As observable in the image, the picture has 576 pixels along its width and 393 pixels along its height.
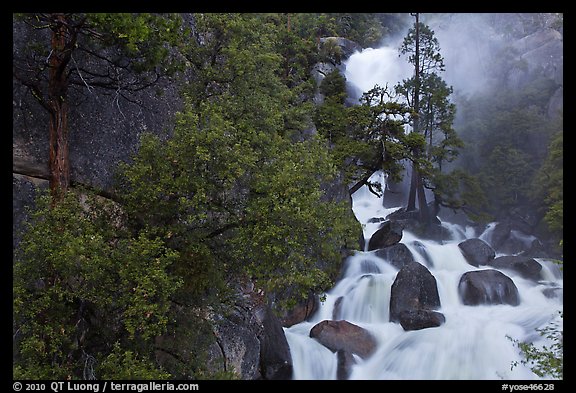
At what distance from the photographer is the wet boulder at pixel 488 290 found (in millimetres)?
19422

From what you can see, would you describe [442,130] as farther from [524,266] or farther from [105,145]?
[105,145]

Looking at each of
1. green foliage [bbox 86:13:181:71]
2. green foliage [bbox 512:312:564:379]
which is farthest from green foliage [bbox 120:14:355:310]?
green foliage [bbox 512:312:564:379]

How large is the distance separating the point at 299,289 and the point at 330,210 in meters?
1.63

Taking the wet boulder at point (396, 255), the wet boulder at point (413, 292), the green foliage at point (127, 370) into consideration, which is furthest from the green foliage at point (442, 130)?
the green foliage at point (127, 370)

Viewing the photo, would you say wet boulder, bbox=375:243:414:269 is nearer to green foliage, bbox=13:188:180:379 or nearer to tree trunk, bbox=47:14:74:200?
green foliage, bbox=13:188:180:379

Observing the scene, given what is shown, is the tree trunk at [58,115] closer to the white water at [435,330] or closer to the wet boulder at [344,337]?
the white water at [435,330]

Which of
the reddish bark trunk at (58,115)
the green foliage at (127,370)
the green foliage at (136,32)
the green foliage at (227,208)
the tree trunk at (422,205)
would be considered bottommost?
the green foliage at (127,370)

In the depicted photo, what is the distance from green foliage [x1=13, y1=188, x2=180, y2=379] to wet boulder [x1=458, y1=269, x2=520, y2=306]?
16.1m

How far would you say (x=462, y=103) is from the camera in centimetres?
3884

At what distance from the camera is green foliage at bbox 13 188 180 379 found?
6.65m

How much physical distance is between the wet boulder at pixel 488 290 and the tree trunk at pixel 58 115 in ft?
56.8

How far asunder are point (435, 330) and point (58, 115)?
15058 millimetres

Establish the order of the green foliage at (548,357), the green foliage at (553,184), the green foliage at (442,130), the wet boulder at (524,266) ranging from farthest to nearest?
the green foliage at (442,130) < the wet boulder at (524,266) < the green foliage at (553,184) < the green foliage at (548,357)

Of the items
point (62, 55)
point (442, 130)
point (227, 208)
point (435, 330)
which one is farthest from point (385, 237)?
point (62, 55)
